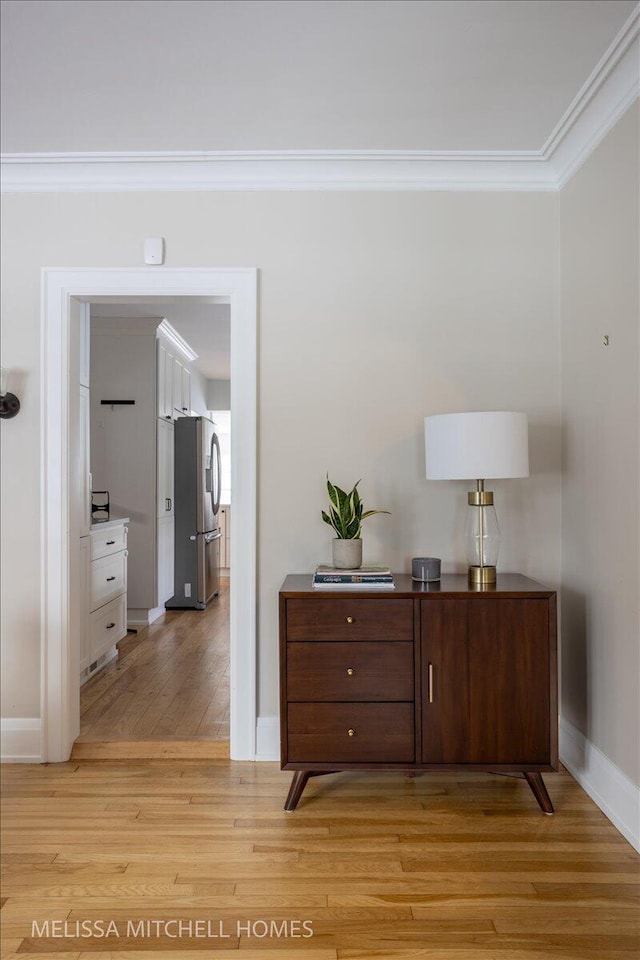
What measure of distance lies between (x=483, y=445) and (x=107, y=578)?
2.74m

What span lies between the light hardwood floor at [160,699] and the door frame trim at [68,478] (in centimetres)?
18

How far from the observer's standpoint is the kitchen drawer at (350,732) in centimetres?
237

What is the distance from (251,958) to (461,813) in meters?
1.00

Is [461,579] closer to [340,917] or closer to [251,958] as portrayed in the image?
[340,917]

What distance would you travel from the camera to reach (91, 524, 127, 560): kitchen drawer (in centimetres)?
384

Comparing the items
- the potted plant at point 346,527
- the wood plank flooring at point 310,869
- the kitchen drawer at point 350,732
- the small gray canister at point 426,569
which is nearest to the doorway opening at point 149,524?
the wood plank flooring at point 310,869

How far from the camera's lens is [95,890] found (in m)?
1.89

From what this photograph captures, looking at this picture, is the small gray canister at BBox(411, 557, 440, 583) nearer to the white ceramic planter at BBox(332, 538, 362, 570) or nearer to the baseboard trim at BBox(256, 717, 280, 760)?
the white ceramic planter at BBox(332, 538, 362, 570)

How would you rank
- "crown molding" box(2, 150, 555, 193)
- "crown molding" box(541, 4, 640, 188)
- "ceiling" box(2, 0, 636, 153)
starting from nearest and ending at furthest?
"ceiling" box(2, 0, 636, 153), "crown molding" box(541, 4, 640, 188), "crown molding" box(2, 150, 555, 193)

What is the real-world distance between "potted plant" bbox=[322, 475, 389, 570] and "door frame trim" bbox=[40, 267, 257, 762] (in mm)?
384

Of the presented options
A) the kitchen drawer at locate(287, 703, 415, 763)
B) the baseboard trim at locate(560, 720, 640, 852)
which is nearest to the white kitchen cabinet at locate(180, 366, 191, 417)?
the kitchen drawer at locate(287, 703, 415, 763)

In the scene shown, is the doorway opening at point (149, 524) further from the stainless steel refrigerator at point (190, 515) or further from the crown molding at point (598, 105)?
the crown molding at point (598, 105)

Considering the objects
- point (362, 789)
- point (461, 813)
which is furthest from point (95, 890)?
point (461, 813)

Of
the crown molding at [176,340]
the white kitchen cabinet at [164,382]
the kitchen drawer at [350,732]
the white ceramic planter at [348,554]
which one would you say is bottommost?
the kitchen drawer at [350,732]
